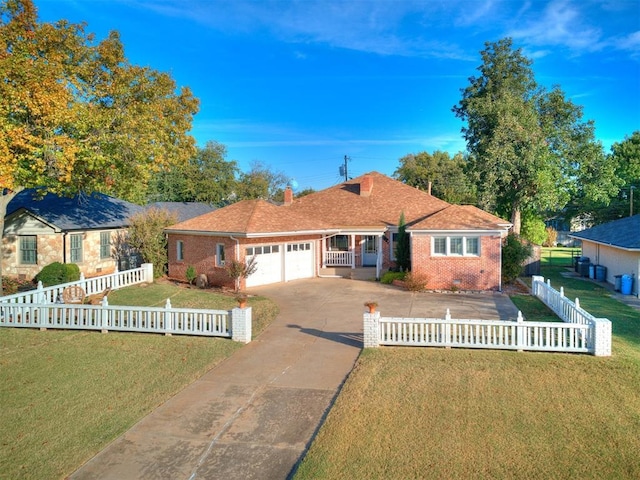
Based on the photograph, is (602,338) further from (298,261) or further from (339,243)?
(339,243)

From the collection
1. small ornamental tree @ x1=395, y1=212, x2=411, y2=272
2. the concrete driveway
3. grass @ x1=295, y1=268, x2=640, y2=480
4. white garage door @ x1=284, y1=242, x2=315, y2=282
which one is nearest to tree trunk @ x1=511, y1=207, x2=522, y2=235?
small ornamental tree @ x1=395, y1=212, x2=411, y2=272

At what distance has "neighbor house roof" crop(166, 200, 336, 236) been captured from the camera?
20594 mm

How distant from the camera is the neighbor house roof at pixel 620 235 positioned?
19.2m

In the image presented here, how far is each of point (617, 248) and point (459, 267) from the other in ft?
25.7

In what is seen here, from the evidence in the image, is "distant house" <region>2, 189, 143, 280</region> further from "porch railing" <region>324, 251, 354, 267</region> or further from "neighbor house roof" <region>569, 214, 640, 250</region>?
"neighbor house roof" <region>569, 214, 640, 250</region>

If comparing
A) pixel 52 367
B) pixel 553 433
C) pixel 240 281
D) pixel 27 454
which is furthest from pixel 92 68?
pixel 553 433

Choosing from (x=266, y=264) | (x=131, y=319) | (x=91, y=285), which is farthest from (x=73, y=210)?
(x=131, y=319)

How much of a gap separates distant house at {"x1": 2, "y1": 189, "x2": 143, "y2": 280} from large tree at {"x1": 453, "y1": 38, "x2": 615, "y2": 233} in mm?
23181

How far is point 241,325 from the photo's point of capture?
11.7m

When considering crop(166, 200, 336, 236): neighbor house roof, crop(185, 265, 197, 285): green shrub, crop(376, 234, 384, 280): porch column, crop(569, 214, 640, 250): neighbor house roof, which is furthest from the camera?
crop(376, 234, 384, 280): porch column

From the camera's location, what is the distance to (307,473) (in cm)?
558

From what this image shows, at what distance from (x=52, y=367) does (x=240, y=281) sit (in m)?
10.8

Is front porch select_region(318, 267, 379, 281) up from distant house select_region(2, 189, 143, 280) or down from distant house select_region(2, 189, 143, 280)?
down

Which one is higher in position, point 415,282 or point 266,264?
point 266,264
